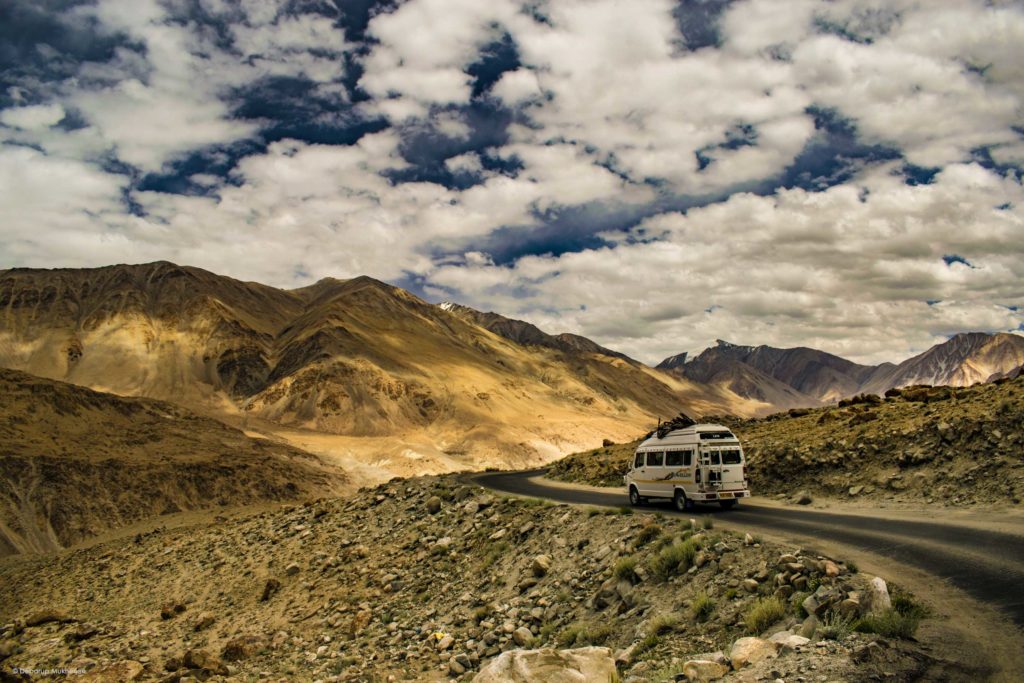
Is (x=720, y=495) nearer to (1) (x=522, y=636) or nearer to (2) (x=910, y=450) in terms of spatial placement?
(2) (x=910, y=450)

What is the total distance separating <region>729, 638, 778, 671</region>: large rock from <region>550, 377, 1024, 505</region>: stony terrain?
1296 cm

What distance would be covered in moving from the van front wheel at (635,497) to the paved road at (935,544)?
3.68 meters

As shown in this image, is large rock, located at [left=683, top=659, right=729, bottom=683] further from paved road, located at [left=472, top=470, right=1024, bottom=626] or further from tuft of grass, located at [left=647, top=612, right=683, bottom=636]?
paved road, located at [left=472, top=470, right=1024, bottom=626]

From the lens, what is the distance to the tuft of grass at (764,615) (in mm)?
8438

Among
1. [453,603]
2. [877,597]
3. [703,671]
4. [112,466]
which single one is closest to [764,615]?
[877,597]

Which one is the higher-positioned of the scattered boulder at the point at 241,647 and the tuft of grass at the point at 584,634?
the tuft of grass at the point at 584,634

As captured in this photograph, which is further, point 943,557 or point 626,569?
point 626,569

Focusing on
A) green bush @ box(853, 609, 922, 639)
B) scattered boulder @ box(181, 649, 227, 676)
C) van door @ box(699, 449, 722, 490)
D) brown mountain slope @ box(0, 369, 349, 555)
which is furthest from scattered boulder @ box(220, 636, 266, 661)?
brown mountain slope @ box(0, 369, 349, 555)

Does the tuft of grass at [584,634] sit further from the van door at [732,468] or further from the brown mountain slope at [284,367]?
the brown mountain slope at [284,367]

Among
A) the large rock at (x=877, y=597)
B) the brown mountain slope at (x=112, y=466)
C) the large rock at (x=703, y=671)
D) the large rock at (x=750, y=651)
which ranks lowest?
Answer: the brown mountain slope at (x=112, y=466)

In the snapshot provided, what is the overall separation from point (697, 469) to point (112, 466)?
195 ft

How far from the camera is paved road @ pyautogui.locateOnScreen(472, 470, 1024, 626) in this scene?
8.95 m

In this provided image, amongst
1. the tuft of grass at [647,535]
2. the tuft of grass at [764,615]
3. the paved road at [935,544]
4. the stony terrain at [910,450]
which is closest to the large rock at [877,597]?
the tuft of grass at [764,615]

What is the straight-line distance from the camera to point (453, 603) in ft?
48.4
